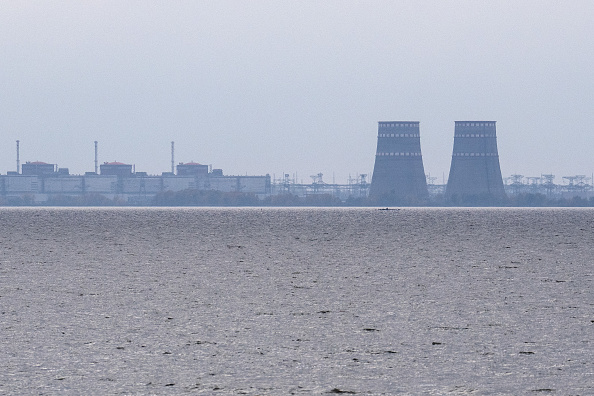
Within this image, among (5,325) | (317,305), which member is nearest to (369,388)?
(5,325)

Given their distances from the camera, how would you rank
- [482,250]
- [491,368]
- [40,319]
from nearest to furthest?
[491,368], [40,319], [482,250]

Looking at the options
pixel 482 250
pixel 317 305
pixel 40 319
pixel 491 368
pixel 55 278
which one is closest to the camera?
pixel 491 368

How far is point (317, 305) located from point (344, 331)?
Answer: 14.0 feet

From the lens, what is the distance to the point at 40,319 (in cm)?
1806

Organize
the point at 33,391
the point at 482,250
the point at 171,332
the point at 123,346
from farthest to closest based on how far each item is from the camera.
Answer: the point at 482,250 → the point at 171,332 → the point at 123,346 → the point at 33,391

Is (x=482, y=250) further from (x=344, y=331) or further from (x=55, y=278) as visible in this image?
(x=344, y=331)

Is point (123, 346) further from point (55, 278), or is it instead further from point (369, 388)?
point (55, 278)

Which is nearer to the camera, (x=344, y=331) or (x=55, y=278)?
(x=344, y=331)

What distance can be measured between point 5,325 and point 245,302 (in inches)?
228

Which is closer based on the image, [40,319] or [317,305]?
[40,319]

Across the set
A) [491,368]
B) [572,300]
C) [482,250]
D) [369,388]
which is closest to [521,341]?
[491,368]

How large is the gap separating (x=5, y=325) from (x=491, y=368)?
26.9 ft

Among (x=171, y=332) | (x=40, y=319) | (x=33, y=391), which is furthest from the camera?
(x=40, y=319)

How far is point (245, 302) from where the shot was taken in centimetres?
2155
